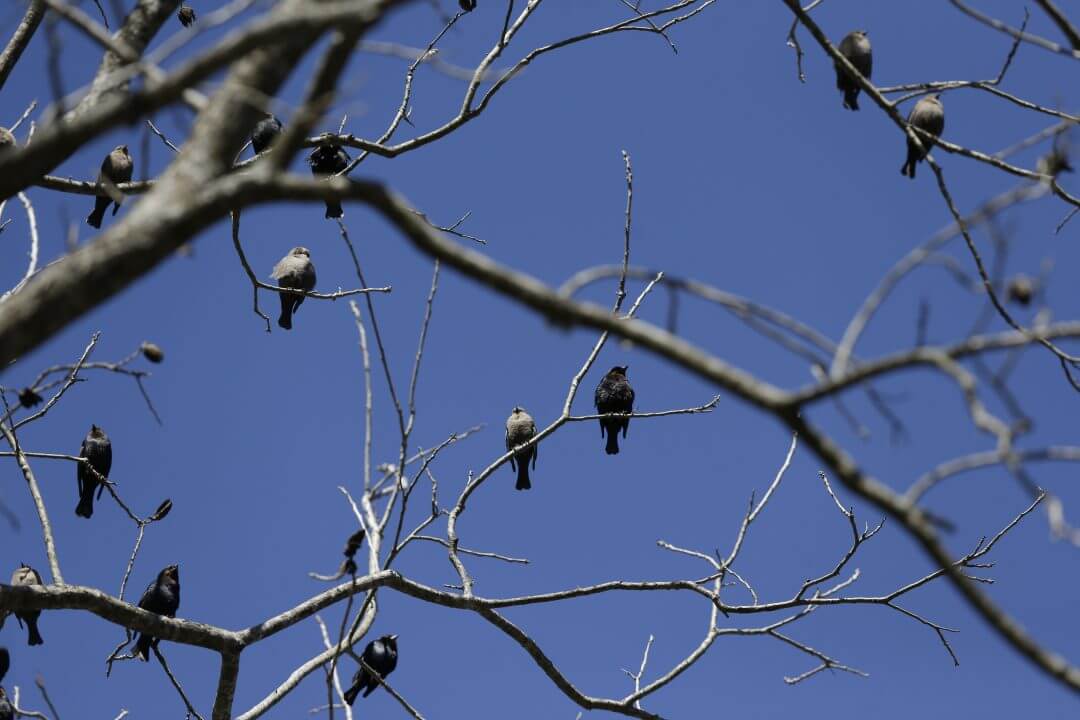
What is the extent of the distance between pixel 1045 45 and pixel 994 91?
0.68 m

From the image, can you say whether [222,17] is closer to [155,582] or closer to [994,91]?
[994,91]

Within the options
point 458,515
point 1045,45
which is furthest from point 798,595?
point 1045,45

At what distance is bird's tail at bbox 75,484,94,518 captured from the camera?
8062 millimetres

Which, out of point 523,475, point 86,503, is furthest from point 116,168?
point 523,475

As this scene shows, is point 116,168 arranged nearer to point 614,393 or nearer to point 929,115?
point 614,393

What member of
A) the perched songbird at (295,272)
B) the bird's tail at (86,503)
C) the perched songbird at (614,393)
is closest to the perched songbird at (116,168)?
the perched songbird at (295,272)

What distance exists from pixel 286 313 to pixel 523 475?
2.33 metres

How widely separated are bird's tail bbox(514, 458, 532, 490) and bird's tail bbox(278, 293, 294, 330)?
215 cm

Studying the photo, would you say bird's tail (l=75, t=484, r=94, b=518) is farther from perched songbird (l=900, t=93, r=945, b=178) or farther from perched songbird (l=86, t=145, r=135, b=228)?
perched songbird (l=900, t=93, r=945, b=178)

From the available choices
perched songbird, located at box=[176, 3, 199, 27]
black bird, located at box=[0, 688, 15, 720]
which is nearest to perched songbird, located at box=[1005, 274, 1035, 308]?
perched songbird, located at box=[176, 3, 199, 27]

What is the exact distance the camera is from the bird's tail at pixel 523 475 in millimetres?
9383

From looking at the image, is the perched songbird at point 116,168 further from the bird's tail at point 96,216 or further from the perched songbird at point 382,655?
the perched songbird at point 382,655

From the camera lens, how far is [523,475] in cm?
951

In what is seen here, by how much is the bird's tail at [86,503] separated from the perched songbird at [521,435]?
9.95 feet
